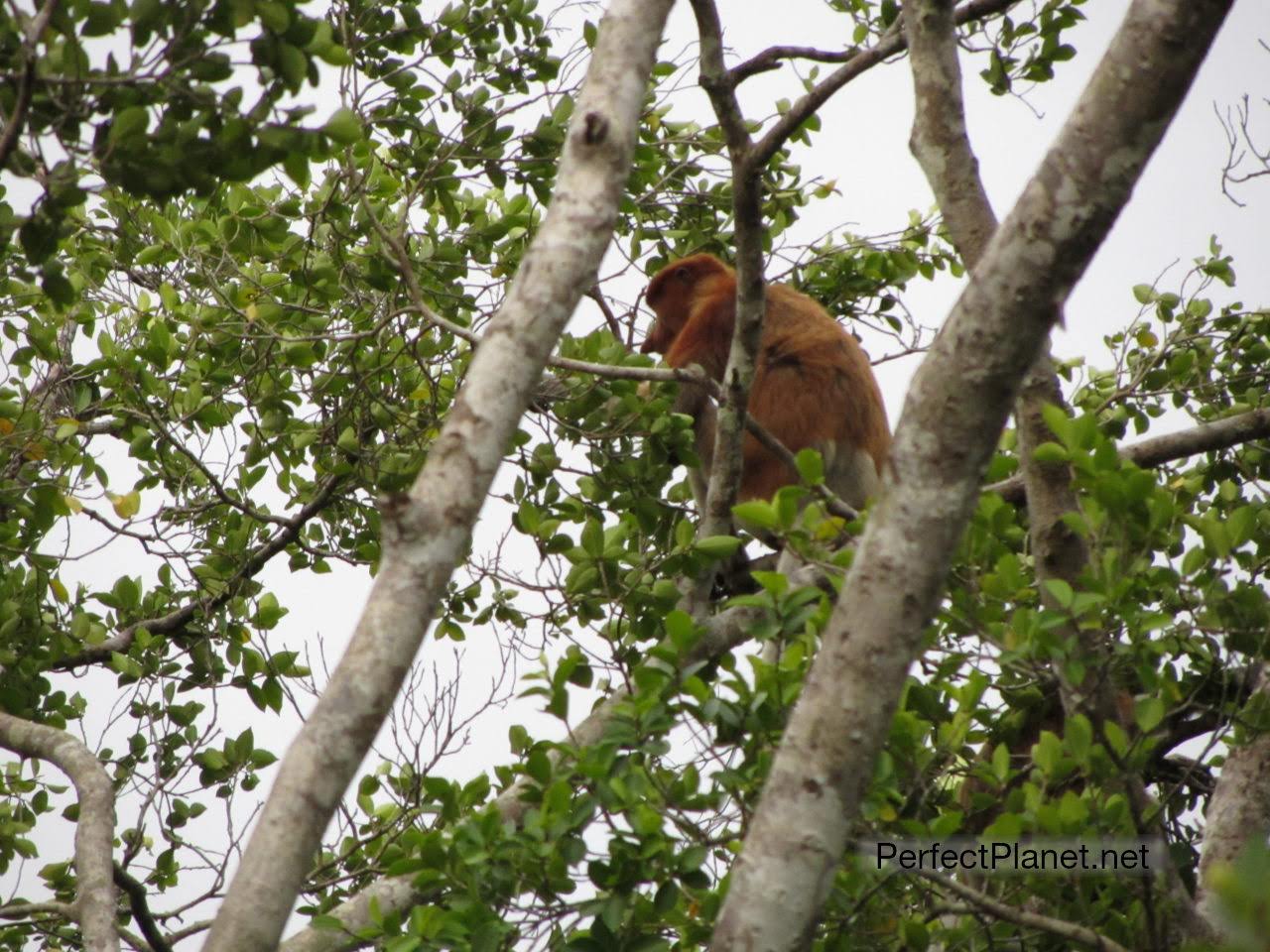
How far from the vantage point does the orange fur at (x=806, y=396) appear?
464cm

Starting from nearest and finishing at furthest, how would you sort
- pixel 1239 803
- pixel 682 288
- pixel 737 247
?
pixel 1239 803 → pixel 737 247 → pixel 682 288

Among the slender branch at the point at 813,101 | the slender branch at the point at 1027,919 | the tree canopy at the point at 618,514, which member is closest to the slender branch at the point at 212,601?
the tree canopy at the point at 618,514

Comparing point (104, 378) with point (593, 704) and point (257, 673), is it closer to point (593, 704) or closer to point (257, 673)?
point (257, 673)

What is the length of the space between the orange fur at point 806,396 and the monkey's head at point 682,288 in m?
0.32

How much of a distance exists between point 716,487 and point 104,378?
6.04 feet

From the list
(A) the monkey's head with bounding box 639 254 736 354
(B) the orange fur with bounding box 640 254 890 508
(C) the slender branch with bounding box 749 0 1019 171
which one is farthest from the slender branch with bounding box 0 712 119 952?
(A) the monkey's head with bounding box 639 254 736 354

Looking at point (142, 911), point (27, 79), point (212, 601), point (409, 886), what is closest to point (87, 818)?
point (142, 911)

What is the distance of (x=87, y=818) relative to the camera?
278cm

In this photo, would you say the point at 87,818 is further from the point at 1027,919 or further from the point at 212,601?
the point at 1027,919

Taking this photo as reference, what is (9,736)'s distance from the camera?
10.1ft

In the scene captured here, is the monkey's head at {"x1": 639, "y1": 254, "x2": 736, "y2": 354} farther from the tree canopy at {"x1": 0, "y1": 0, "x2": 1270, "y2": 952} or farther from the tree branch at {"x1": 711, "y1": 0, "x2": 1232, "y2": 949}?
the tree branch at {"x1": 711, "y1": 0, "x2": 1232, "y2": 949}

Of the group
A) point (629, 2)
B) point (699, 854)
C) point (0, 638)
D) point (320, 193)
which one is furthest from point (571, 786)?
point (320, 193)

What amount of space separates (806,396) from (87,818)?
2828 mm

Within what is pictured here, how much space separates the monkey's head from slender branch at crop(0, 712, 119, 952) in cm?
299
